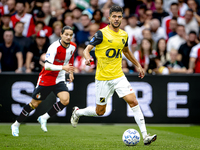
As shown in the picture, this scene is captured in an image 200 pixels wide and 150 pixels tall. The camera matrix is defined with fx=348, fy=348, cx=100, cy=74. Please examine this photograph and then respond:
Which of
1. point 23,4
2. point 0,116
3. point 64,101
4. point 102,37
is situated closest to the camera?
point 102,37

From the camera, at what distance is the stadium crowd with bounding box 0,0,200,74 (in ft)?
37.0

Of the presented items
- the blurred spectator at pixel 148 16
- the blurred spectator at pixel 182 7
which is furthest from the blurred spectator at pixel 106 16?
the blurred spectator at pixel 182 7

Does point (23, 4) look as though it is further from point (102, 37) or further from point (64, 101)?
point (102, 37)

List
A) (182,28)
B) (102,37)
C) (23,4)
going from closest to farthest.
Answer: (102,37), (182,28), (23,4)

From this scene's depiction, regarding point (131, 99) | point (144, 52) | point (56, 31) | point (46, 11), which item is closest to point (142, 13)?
point (144, 52)

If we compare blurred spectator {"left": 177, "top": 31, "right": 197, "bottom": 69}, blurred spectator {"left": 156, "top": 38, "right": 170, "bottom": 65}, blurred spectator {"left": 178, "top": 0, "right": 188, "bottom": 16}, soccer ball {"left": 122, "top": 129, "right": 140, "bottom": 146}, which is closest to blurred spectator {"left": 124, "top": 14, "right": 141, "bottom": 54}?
blurred spectator {"left": 156, "top": 38, "right": 170, "bottom": 65}

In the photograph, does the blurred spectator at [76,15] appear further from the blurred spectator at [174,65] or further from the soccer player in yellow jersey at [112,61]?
the soccer player in yellow jersey at [112,61]

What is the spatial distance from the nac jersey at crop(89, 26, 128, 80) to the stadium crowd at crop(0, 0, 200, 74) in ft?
13.6

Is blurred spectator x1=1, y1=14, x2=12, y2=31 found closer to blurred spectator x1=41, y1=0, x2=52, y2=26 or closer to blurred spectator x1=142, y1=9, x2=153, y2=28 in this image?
blurred spectator x1=41, y1=0, x2=52, y2=26

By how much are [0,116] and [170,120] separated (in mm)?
5275

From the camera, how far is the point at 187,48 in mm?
11875

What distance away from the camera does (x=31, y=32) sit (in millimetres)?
12734

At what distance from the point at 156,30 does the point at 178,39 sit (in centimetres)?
86

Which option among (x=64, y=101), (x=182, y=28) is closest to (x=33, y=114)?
(x=64, y=101)
